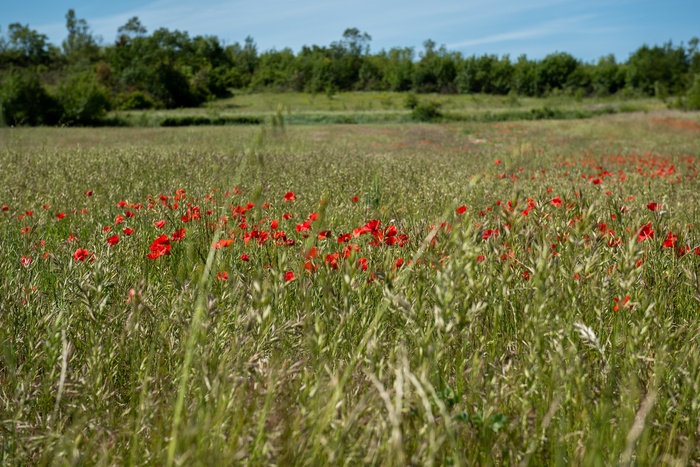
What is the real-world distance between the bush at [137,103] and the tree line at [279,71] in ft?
0.38

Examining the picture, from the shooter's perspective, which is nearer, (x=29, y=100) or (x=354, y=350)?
(x=354, y=350)

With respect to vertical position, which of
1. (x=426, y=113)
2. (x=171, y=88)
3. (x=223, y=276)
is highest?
(x=171, y=88)

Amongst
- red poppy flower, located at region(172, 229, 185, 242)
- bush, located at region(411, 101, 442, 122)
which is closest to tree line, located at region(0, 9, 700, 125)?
bush, located at region(411, 101, 442, 122)

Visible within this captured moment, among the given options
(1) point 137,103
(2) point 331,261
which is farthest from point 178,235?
(1) point 137,103

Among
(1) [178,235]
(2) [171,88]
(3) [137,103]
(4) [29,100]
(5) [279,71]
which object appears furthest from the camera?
(5) [279,71]

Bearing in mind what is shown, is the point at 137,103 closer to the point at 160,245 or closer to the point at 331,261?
the point at 160,245

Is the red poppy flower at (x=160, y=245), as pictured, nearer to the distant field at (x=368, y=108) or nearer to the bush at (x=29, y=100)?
the distant field at (x=368, y=108)

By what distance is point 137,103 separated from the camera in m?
45.9

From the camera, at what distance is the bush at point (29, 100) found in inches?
1062

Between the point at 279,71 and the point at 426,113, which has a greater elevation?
the point at 279,71

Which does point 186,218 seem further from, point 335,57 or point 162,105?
point 335,57

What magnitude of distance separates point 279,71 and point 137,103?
3526cm

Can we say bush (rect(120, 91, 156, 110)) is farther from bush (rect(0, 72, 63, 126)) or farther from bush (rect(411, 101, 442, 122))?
bush (rect(411, 101, 442, 122))

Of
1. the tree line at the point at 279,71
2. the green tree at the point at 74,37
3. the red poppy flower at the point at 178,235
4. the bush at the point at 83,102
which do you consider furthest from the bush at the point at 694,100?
the green tree at the point at 74,37
